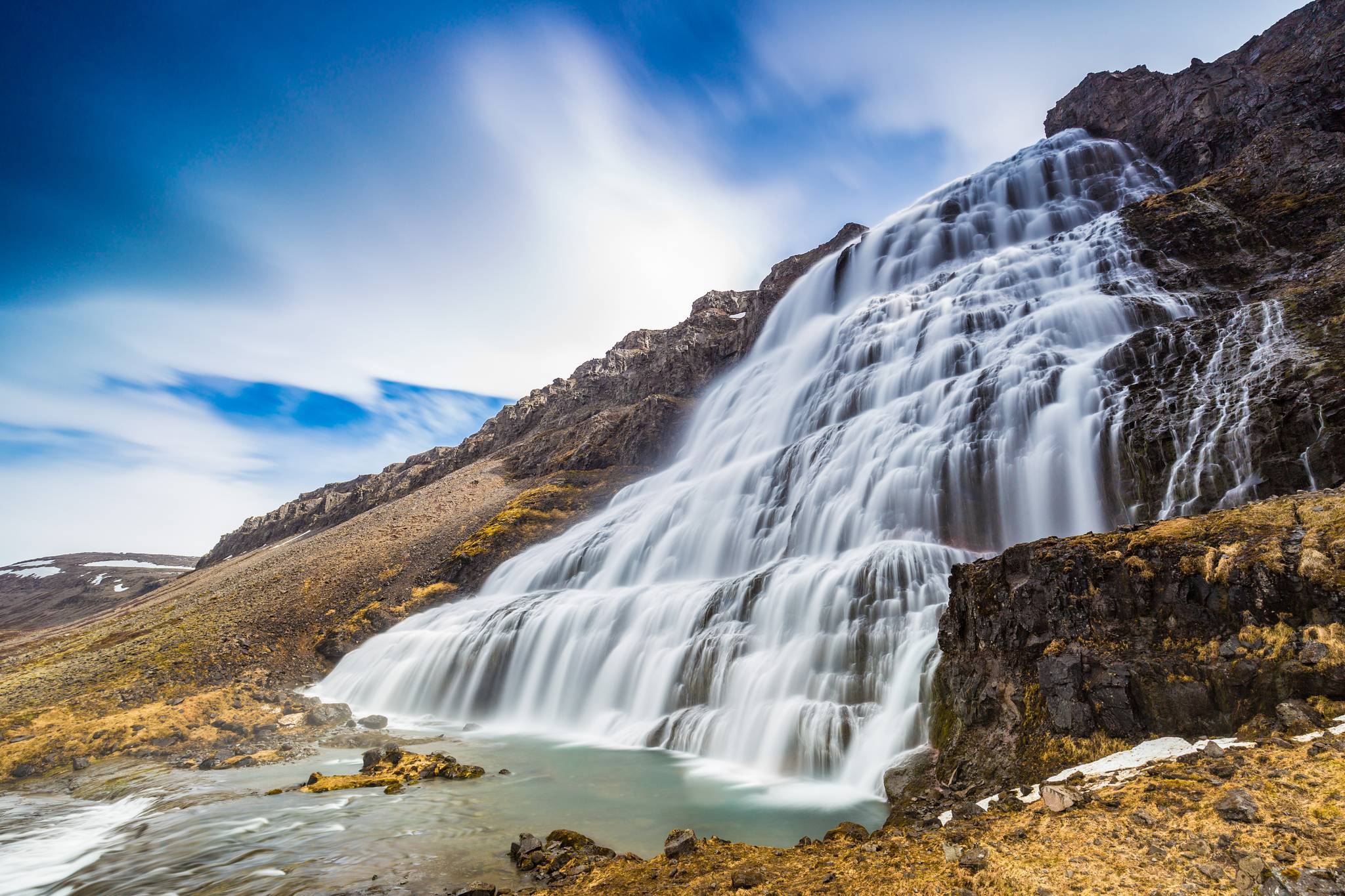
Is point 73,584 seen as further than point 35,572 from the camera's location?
No

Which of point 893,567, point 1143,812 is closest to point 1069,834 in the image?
point 1143,812

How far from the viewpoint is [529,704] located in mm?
19688

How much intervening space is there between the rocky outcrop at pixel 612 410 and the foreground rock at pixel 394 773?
34476 mm

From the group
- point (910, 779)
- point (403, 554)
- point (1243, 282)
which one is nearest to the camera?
point (910, 779)

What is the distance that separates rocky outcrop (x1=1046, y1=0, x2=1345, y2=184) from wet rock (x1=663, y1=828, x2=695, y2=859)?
4186 cm

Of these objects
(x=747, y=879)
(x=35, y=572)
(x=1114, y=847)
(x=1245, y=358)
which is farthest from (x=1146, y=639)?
(x=35, y=572)

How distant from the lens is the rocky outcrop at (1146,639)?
5.79 m

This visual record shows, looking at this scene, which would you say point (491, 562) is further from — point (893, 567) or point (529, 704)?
point (893, 567)

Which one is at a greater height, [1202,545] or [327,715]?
[1202,545]

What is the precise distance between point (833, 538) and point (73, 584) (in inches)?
6908

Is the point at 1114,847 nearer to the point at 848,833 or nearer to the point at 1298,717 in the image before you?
the point at 1298,717

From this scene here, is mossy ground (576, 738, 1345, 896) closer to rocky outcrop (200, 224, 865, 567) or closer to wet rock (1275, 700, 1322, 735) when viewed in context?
wet rock (1275, 700, 1322, 735)

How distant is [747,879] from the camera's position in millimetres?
5527

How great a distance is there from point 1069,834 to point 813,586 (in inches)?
427
